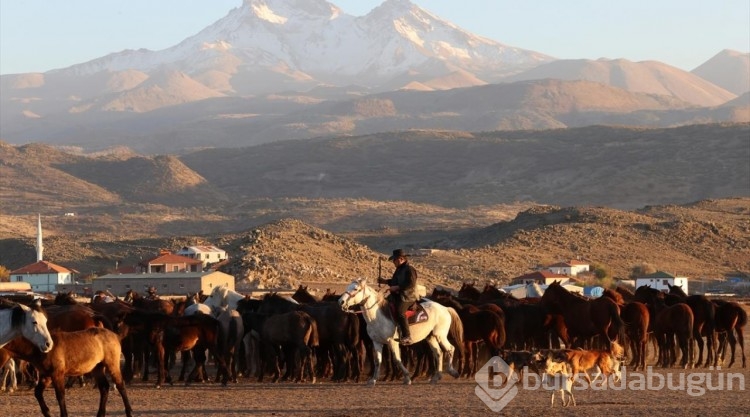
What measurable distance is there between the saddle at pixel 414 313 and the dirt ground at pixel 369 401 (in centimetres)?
106

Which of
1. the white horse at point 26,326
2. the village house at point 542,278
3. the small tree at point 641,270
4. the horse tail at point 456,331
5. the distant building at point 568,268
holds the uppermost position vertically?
the white horse at point 26,326

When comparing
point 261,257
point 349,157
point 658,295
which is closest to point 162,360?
point 658,295

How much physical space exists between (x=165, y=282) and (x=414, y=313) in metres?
37.7

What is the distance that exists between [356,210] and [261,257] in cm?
6551

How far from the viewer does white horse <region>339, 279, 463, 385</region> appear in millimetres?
22078

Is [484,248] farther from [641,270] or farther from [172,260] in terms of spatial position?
[172,260]

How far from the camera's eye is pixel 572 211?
3681 inches

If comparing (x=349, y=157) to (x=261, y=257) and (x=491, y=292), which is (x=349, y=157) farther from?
(x=491, y=292)

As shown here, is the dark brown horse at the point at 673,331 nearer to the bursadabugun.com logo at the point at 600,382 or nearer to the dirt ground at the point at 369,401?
the bursadabugun.com logo at the point at 600,382

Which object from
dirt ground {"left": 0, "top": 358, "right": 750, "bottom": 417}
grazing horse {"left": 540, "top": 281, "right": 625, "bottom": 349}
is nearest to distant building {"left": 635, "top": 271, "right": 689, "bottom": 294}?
grazing horse {"left": 540, "top": 281, "right": 625, "bottom": 349}

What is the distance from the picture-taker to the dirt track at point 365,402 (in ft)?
59.4

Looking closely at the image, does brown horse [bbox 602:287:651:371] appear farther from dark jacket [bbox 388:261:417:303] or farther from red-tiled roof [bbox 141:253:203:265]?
red-tiled roof [bbox 141:253:203:265]

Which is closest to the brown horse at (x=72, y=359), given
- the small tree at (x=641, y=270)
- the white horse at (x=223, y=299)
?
the white horse at (x=223, y=299)

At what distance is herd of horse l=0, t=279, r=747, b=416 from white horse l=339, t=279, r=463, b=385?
16 millimetres
